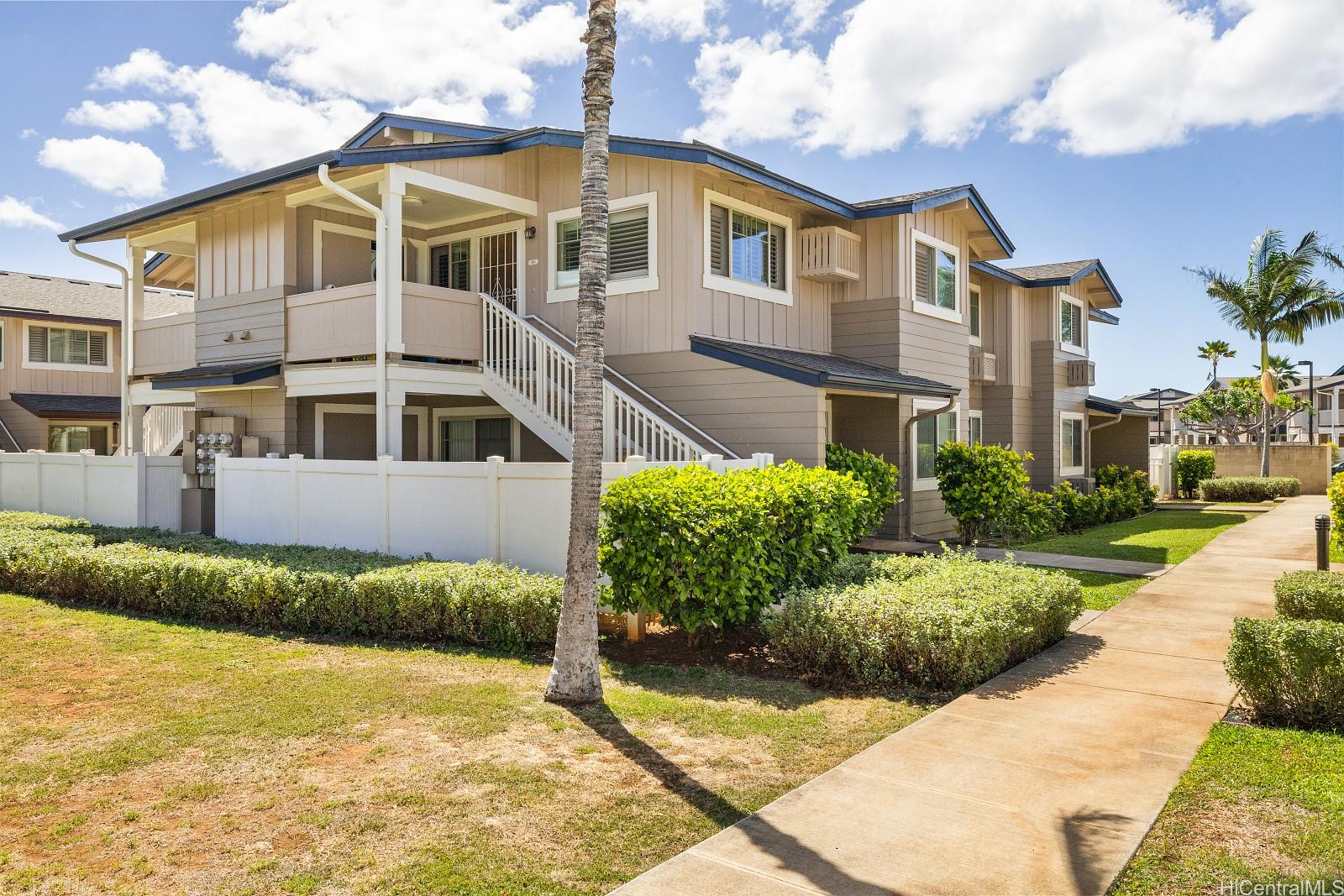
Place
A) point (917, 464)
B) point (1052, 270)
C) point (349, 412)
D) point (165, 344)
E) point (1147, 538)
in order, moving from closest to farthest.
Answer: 1. point (917, 464)
2. point (349, 412)
3. point (1147, 538)
4. point (165, 344)
5. point (1052, 270)

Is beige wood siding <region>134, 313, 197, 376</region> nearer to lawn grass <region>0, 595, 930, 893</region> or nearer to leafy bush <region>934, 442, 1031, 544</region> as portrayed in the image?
lawn grass <region>0, 595, 930, 893</region>

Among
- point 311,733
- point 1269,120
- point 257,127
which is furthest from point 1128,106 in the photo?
point 257,127

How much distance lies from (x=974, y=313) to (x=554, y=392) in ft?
43.9

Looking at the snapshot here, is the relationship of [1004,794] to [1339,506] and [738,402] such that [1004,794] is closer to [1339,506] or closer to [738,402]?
[738,402]

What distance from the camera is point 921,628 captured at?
670 cm

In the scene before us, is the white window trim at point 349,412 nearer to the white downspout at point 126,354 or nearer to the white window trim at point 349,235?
the white window trim at point 349,235

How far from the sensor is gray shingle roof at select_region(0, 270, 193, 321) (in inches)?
999

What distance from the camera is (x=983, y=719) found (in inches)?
230

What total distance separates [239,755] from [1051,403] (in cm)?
2150

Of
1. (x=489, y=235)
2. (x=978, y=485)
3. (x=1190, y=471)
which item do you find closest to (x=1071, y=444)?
(x=1190, y=471)

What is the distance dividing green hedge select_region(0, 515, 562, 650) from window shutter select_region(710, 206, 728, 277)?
246 inches

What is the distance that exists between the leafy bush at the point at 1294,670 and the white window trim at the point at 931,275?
10277 millimetres

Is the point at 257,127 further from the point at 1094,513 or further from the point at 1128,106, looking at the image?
the point at 1094,513

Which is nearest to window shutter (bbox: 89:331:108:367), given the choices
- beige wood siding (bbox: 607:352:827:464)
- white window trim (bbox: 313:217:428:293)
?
white window trim (bbox: 313:217:428:293)
